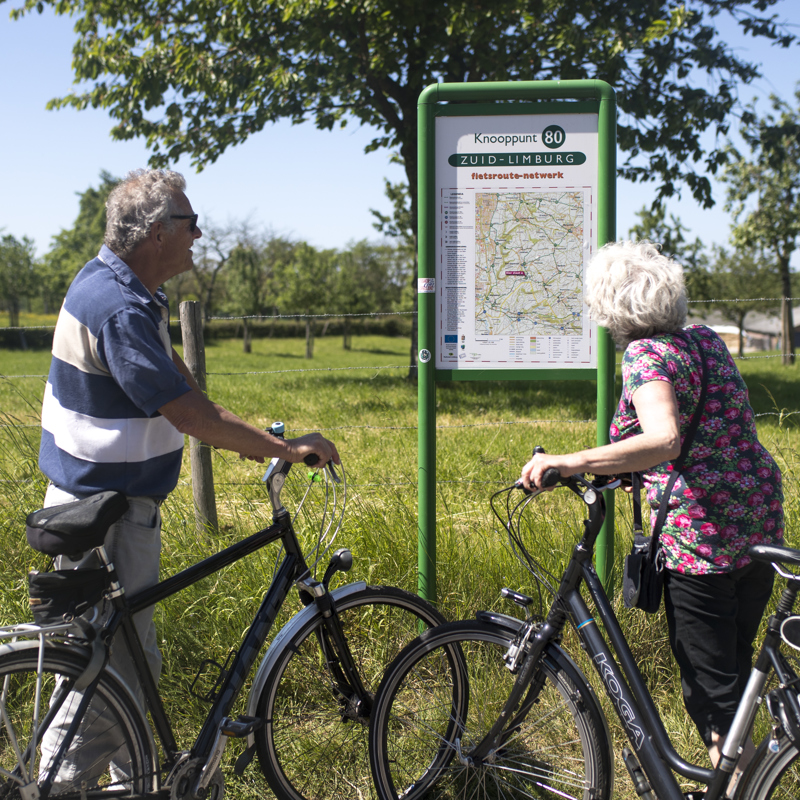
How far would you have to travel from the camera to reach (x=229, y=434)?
7.20ft

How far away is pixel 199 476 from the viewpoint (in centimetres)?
404

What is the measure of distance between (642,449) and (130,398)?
55.9 inches

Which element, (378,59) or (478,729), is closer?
(478,729)

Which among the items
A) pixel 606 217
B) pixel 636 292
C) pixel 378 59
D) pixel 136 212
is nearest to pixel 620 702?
pixel 636 292

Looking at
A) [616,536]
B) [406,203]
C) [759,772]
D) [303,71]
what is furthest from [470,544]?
[406,203]

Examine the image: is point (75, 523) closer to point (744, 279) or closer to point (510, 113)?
point (510, 113)

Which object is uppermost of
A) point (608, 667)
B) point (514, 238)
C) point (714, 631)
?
point (514, 238)

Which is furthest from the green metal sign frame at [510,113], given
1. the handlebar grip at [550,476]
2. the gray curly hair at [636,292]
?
the handlebar grip at [550,476]

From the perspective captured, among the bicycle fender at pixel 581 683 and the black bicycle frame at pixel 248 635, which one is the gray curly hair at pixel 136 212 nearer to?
the black bicycle frame at pixel 248 635

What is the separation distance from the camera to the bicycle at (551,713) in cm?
190

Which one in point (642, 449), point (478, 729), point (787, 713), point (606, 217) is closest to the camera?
point (787, 713)

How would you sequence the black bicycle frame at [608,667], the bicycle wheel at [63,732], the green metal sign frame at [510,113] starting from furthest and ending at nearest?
the green metal sign frame at [510,113] < the black bicycle frame at [608,667] < the bicycle wheel at [63,732]

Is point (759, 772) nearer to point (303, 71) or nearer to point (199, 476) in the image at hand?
point (199, 476)

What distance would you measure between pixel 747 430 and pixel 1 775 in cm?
229
